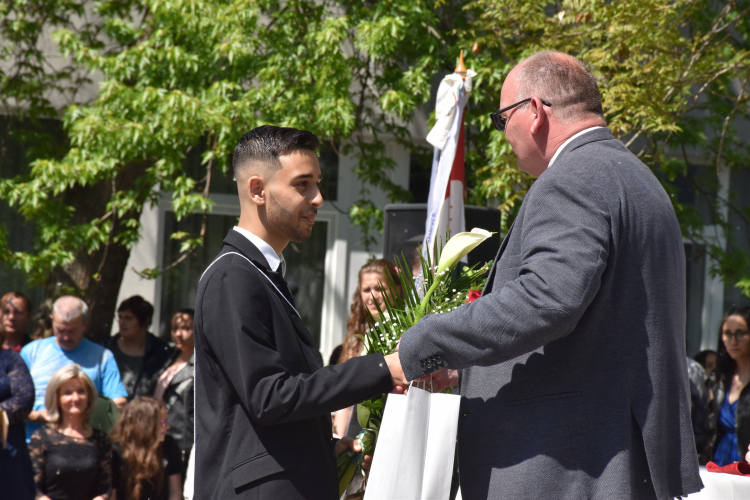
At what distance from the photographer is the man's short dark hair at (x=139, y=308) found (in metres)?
6.96

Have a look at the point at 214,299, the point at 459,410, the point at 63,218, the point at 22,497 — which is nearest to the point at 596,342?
the point at 459,410

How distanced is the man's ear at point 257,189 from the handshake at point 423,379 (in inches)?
25.9

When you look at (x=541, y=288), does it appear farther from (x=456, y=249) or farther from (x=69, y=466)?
(x=69, y=466)

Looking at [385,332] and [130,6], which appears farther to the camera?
[130,6]

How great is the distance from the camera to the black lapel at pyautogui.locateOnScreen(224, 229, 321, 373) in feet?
7.72

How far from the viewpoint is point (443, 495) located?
2.21m

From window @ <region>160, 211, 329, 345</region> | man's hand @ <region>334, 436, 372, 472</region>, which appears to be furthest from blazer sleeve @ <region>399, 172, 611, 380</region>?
window @ <region>160, 211, 329, 345</region>

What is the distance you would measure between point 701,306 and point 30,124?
8.41 metres

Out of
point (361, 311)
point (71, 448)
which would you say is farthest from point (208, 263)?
point (361, 311)

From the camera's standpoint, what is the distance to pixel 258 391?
2.10m

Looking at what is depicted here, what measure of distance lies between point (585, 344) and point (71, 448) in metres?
4.13

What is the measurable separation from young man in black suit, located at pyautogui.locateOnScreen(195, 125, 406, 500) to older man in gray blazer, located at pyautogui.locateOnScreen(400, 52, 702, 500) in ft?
0.88

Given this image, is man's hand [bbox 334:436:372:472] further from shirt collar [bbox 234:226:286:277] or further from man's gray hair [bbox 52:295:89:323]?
man's gray hair [bbox 52:295:89:323]

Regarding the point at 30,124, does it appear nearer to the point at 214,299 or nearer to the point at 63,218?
the point at 63,218
